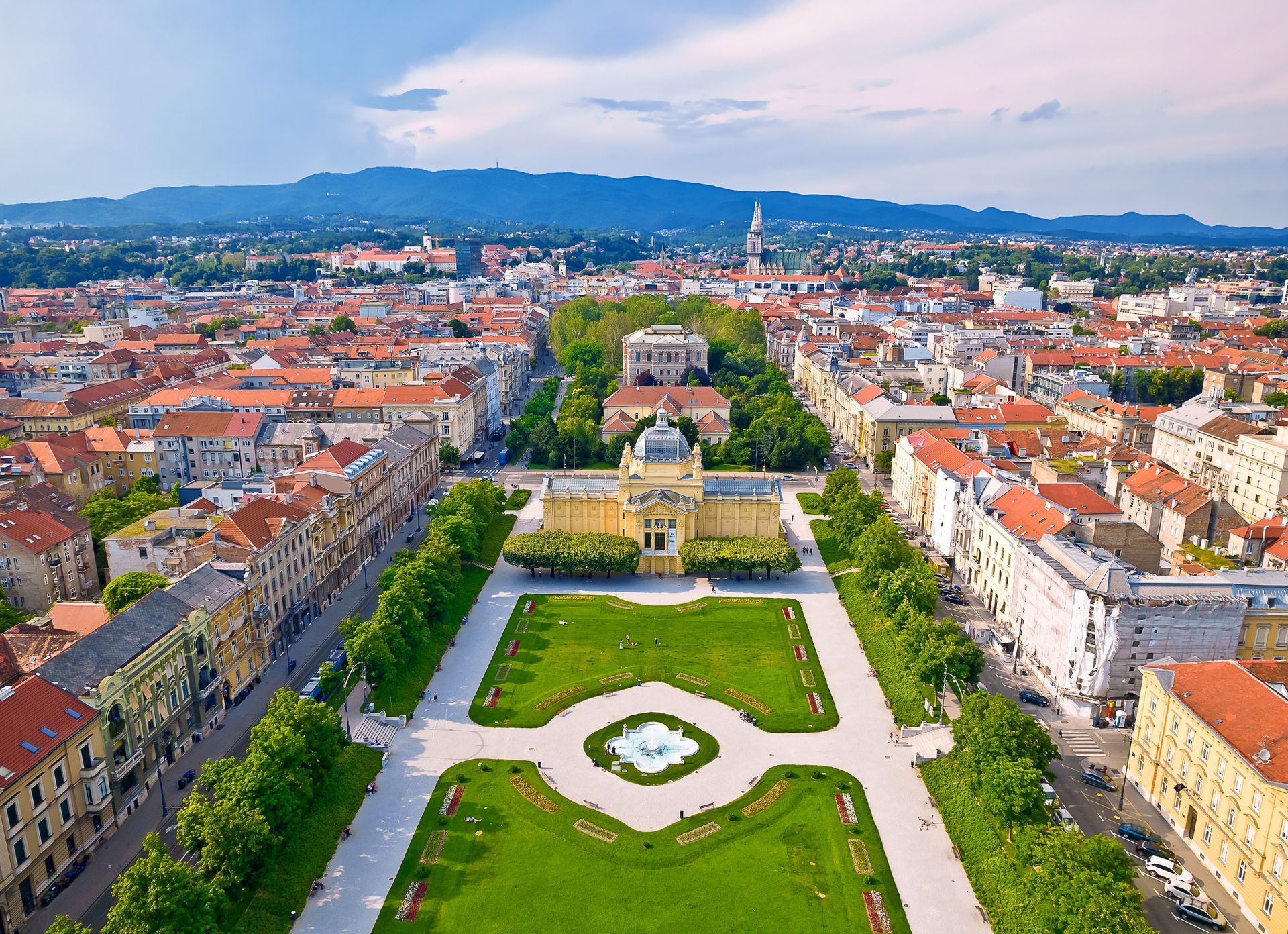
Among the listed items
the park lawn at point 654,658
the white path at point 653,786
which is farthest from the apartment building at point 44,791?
the park lawn at point 654,658

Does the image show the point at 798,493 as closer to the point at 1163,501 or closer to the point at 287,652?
the point at 1163,501

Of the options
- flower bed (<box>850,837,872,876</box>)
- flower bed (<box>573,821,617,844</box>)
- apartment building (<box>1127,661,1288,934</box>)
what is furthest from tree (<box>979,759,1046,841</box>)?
flower bed (<box>573,821,617,844</box>)

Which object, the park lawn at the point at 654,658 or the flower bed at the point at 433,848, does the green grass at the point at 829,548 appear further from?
the flower bed at the point at 433,848

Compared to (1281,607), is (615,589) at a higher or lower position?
lower

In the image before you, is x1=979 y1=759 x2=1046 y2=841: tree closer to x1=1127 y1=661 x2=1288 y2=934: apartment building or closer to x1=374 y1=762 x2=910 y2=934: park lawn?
x1=374 y1=762 x2=910 y2=934: park lawn

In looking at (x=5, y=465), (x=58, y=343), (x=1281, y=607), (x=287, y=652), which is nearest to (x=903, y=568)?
(x=1281, y=607)

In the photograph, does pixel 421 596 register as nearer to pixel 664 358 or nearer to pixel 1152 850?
pixel 1152 850
